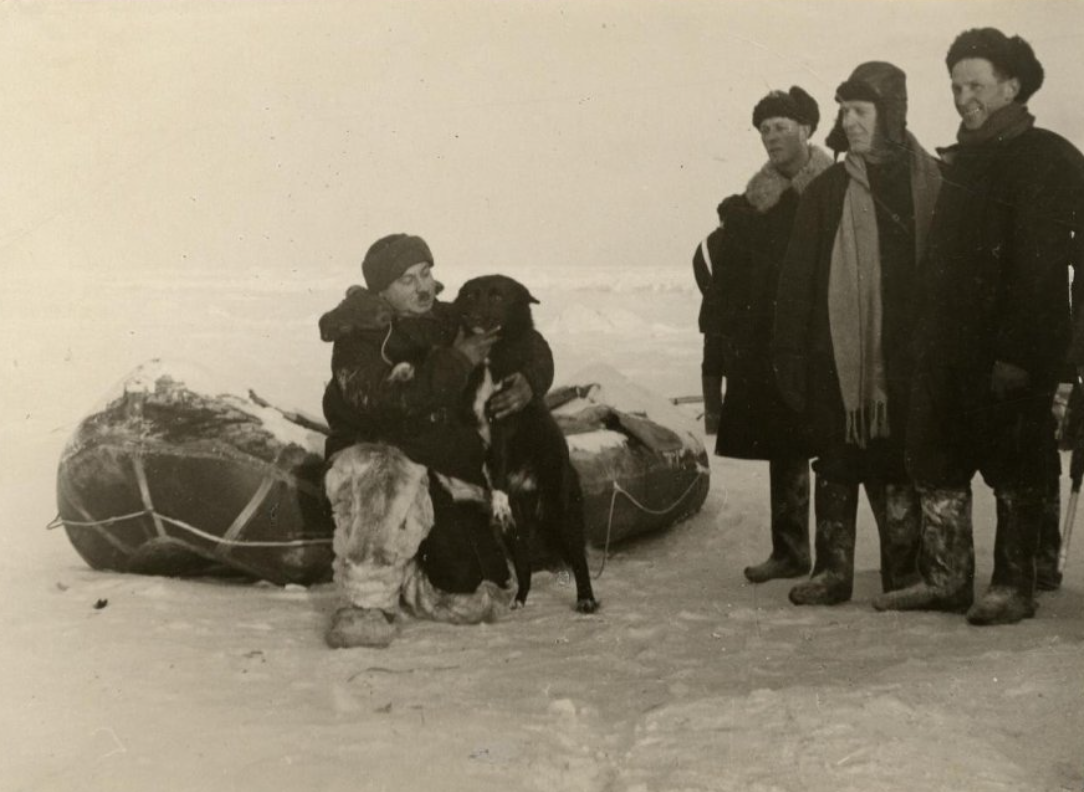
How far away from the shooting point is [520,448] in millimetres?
3547

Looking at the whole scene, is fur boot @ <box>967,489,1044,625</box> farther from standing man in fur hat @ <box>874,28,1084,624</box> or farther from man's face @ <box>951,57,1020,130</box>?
man's face @ <box>951,57,1020,130</box>

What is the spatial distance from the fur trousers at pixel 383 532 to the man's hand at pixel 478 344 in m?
0.38

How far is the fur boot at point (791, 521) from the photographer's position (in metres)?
4.00

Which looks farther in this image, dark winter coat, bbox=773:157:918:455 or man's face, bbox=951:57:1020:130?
dark winter coat, bbox=773:157:918:455

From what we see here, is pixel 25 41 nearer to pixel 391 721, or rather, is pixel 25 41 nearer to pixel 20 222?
pixel 20 222

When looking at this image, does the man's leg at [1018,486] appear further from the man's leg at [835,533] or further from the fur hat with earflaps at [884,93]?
the fur hat with earflaps at [884,93]

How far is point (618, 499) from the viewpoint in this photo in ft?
14.3

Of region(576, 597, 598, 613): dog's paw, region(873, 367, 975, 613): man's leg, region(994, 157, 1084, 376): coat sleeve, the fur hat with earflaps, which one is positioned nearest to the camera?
region(994, 157, 1084, 376): coat sleeve

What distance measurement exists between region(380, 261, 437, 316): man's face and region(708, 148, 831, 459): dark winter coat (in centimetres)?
115

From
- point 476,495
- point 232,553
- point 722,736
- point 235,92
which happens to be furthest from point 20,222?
point 722,736

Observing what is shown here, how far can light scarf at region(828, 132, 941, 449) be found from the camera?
11.6 feet

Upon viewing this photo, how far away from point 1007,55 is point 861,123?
18.3 inches

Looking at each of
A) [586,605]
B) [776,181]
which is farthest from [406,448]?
[776,181]

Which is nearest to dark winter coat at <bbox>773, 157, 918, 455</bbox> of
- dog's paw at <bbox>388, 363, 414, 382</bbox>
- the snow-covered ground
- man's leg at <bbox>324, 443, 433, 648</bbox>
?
the snow-covered ground
